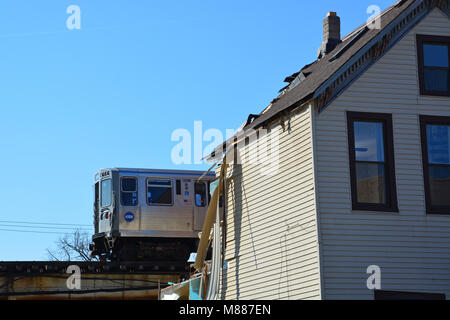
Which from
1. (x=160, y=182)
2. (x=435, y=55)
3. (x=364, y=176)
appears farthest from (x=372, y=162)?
(x=160, y=182)

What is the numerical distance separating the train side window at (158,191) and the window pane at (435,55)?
14.1m

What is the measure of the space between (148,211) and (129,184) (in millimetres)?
1246

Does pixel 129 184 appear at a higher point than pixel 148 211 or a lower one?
higher

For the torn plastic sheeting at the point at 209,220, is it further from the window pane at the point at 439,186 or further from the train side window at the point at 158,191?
the train side window at the point at 158,191

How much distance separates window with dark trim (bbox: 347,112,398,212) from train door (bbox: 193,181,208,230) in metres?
13.8

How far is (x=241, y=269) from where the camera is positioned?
70.5 ft

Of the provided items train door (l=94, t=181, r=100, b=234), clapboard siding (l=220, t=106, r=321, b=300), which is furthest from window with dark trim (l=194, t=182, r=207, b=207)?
clapboard siding (l=220, t=106, r=321, b=300)

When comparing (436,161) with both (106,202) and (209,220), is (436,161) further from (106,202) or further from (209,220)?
(106,202)

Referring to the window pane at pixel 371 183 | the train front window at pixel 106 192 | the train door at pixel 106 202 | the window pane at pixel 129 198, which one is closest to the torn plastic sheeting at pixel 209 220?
the window pane at pixel 371 183

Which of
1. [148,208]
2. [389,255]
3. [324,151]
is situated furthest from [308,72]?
[148,208]

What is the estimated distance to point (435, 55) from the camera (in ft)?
66.3

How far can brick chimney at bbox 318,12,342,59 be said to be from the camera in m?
26.0

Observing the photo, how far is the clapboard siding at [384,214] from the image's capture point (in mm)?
18109

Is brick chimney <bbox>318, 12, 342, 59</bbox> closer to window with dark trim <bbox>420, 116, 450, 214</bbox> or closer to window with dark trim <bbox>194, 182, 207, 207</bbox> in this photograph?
→ window with dark trim <bbox>420, 116, 450, 214</bbox>
